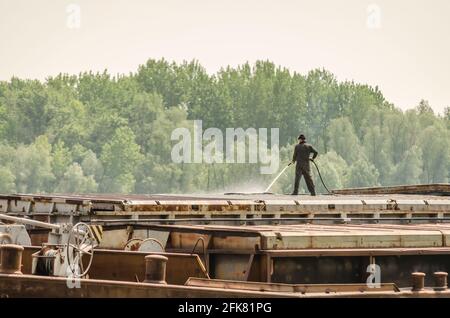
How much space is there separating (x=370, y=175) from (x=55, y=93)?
34.7 m

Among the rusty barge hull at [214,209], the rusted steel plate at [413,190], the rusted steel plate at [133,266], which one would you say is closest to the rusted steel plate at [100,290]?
the rusted steel plate at [133,266]

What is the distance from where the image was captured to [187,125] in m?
133

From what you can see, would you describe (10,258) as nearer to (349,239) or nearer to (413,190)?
(349,239)

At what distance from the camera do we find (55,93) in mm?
133625

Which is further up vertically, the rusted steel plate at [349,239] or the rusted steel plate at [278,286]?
the rusted steel plate at [349,239]

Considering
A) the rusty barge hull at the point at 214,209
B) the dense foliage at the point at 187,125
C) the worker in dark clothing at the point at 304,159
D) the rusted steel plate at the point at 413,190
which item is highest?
the dense foliage at the point at 187,125

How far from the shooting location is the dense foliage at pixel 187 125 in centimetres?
12431

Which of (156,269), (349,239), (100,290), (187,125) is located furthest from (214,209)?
(187,125)

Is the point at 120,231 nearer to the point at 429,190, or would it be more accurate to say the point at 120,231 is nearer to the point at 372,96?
the point at 429,190

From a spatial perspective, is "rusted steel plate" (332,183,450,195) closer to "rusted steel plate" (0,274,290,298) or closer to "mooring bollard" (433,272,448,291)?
"mooring bollard" (433,272,448,291)

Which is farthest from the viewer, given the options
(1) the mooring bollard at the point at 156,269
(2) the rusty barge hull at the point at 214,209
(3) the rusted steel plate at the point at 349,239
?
(2) the rusty barge hull at the point at 214,209

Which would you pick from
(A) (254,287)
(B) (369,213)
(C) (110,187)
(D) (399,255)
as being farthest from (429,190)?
(C) (110,187)

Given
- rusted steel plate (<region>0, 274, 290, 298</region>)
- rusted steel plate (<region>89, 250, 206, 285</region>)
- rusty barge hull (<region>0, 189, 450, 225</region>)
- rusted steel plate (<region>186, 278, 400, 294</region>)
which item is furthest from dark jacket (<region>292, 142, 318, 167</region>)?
rusted steel plate (<region>0, 274, 290, 298</region>)

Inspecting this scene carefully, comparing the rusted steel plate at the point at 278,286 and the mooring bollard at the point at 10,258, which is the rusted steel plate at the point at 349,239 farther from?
the mooring bollard at the point at 10,258
